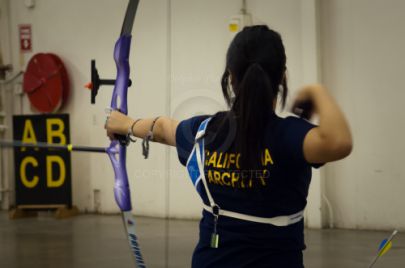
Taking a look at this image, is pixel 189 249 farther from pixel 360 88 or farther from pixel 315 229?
pixel 360 88

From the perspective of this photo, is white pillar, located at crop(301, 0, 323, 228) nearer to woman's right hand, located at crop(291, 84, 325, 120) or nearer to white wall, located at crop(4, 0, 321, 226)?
white wall, located at crop(4, 0, 321, 226)

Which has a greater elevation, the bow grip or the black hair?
the black hair

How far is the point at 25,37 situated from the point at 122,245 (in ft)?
8.73

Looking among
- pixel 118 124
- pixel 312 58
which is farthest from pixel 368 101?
pixel 118 124

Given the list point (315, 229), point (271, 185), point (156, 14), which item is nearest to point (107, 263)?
point (315, 229)

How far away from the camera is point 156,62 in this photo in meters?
5.07

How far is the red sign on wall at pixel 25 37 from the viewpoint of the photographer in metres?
5.82

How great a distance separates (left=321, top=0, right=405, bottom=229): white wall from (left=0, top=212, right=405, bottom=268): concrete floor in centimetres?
21

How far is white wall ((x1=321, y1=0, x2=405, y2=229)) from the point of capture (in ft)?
14.1

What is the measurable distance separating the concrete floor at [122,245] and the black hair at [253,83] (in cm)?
253

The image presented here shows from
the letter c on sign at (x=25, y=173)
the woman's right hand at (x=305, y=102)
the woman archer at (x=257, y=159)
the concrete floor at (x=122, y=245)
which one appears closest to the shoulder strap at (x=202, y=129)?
the woman archer at (x=257, y=159)

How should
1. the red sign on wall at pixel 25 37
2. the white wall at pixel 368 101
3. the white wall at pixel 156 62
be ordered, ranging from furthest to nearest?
the red sign on wall at pixel 25 37 < the white wall at pixel 156 62 < the white wall at pixel 368 101

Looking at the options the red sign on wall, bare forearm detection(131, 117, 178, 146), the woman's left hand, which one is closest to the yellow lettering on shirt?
bare forearm detection(131, 117, 178, 146)

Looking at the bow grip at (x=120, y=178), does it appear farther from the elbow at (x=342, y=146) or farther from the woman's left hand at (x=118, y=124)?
the elbow at (x=342, y=146)
